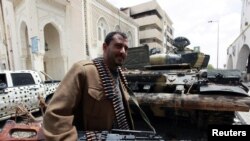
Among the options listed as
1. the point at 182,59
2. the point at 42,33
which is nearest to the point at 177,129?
the point at 182,59

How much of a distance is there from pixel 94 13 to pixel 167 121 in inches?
662

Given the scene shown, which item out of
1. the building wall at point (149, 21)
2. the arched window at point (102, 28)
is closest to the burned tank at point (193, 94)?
the arched window at point (102, 28)

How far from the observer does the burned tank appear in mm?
3455

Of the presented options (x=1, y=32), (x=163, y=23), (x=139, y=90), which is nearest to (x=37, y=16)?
(x=1, y=32)

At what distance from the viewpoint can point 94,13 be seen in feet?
66.1

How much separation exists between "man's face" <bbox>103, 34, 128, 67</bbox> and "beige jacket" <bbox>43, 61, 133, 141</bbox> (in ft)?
0.50

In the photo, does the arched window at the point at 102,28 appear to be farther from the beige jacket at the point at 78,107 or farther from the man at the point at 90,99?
the beige jacket at the point at 78,107

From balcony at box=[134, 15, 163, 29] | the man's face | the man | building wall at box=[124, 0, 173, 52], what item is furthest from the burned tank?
balcony at box=[134, 15, 163, 29]

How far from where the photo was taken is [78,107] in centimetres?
158

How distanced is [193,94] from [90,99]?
2762 millimetres

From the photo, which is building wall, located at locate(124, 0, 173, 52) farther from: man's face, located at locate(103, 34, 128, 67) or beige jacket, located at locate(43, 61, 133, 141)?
beige jacket, located at locate(43, 61, 133, 141)

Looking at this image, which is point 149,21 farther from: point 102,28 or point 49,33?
point 49,33

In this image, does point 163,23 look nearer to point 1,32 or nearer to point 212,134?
point 1,32

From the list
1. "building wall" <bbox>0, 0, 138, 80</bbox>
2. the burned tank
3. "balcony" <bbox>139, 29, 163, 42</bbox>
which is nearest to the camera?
the burned tank
